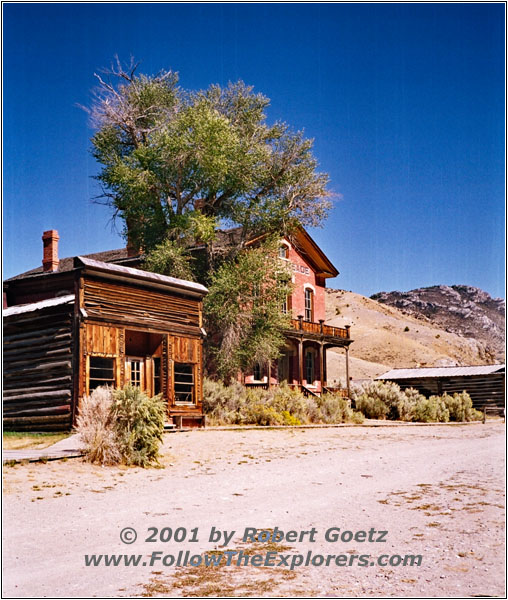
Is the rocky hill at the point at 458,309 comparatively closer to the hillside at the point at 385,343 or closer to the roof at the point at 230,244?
the hillside at the point at 385,343

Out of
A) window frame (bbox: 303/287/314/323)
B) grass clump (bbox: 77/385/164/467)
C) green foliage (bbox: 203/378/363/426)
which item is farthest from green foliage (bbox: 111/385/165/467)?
window frame (bbox: 303/287/314/323)

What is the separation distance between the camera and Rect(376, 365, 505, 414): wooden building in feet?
125

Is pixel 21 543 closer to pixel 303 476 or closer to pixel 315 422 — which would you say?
pixel 303 476

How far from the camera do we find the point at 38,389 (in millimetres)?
19062

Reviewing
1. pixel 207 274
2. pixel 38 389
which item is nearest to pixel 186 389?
pixel 38 389

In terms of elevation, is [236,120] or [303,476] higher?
[236,120]

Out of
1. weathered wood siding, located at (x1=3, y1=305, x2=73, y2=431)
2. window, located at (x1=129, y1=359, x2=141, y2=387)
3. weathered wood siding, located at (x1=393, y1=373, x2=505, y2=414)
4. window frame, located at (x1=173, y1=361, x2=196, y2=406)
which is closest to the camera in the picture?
Result: weathered wood siding, located at (x1=3, y1=305, x2=73, y2=431)

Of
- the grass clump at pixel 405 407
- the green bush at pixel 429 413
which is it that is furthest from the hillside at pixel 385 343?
the green bush at pixel 429 413

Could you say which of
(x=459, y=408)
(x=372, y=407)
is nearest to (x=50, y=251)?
(x=372, y=407)

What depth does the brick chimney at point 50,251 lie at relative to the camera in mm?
33125

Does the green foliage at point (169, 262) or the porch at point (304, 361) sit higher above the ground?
the green foliage at point (169, 262)

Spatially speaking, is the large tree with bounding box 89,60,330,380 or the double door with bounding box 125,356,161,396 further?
the large tree with bounding box 89,60,330,380

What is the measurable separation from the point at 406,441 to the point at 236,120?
62.9 feet

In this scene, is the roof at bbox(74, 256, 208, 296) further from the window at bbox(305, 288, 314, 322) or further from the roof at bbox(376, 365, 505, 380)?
the roof at bbox(376, 365, 505, 380)
